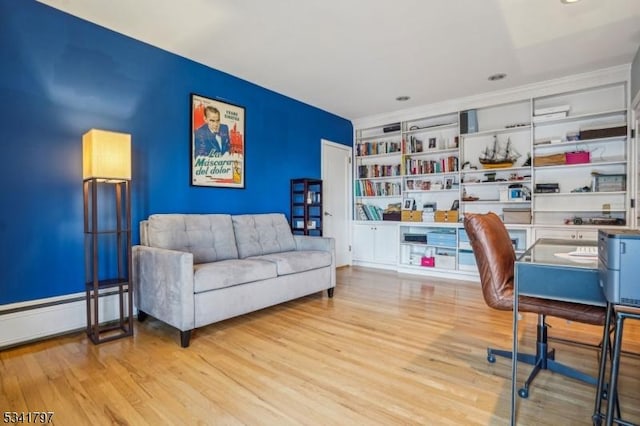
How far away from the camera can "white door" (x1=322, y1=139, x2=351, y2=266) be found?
16.8 ft

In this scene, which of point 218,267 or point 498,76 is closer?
point 218,267

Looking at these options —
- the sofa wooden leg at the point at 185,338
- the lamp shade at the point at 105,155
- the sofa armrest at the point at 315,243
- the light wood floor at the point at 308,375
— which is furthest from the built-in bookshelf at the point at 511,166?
the lamp shade at the point at 105,155

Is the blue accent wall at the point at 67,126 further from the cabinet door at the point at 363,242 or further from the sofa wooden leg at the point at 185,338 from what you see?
the cabinet door at the point at 363,242

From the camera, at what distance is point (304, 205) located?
14.3 feet

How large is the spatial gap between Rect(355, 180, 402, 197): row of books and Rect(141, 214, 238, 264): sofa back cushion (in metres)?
2.76

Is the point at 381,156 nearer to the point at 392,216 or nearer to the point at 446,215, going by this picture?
the point at 392,216

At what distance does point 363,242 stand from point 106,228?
3.66 metres

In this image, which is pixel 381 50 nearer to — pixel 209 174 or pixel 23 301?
pixel 209 174

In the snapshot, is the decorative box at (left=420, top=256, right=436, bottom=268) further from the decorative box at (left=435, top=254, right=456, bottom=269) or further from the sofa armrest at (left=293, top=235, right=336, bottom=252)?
the sofa armrest at (left=293, top=235, right=336, bottom=252)

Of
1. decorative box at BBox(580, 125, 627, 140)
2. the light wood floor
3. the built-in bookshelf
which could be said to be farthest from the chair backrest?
decorative box at BBox(580, 125, 627, 140)

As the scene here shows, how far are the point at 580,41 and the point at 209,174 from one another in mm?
3703

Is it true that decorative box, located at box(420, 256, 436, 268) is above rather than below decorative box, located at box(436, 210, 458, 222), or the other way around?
below

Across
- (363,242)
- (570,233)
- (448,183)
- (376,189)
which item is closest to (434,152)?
(448,183)

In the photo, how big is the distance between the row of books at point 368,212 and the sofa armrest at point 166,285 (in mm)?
3541
